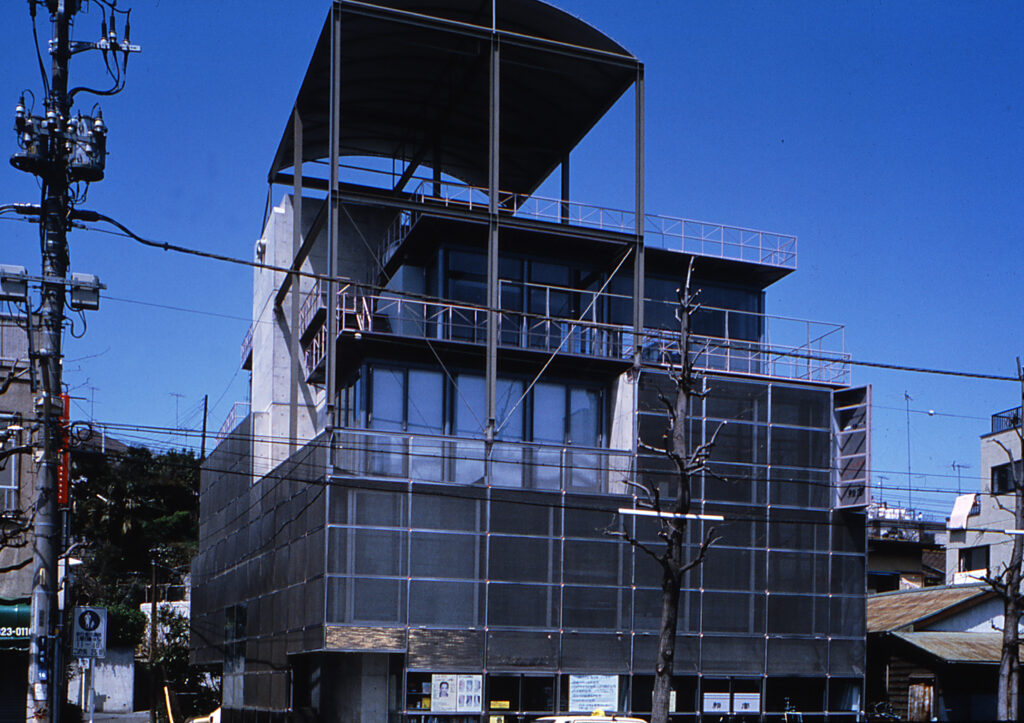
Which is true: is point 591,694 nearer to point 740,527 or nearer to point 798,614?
point 740,527

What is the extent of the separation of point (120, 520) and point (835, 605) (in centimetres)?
5271

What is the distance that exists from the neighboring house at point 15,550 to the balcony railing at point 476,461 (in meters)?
8.17

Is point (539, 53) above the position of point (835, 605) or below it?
above

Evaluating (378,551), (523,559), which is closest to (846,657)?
(523,559)

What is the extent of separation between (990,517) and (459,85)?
100ft

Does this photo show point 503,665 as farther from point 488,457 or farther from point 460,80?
point 460,80

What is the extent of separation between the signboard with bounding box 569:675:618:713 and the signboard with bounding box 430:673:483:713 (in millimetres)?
2859

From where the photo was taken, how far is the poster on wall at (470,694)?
34000mm

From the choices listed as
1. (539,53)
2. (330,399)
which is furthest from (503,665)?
(539,53)

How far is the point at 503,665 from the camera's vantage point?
3456 centimetres

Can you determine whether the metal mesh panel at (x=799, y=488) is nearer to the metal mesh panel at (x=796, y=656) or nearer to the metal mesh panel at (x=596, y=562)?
the metal mesh panel at (x=796, y=656)

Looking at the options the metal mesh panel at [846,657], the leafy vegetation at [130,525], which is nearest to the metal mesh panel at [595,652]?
the metal mesh panel at [846,657]

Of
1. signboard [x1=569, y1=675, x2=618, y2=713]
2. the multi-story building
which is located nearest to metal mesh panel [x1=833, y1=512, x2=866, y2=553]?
the multi-story building

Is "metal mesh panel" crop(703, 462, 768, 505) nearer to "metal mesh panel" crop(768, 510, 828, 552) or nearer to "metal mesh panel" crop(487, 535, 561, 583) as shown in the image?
"metal mesh panel" crop(768, 510, 828, 552)
